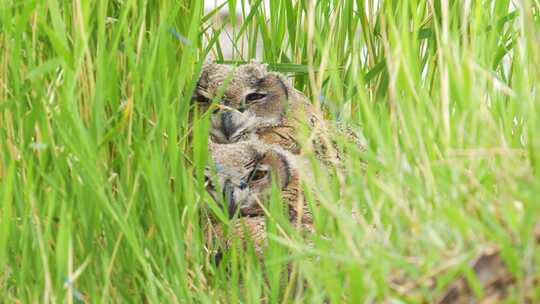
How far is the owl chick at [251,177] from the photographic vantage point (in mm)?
2973

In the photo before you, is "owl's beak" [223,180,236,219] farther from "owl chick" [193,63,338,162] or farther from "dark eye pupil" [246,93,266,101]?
"dark eye pupil" [246,93,266,101]

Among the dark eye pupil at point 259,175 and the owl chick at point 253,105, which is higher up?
the owl chick at point 253,105

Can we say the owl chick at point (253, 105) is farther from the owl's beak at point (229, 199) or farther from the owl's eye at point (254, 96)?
the owl's beak at point (229, 199)

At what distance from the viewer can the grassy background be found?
1.59 m

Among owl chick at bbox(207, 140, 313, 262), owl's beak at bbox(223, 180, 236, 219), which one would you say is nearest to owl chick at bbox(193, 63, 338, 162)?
owl chick at bbox(207, 140, 313, 262)

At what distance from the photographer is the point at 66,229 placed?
214 centimetres

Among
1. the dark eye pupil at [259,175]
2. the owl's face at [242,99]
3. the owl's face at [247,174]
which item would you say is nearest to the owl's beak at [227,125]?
the owl's face at [242,99]

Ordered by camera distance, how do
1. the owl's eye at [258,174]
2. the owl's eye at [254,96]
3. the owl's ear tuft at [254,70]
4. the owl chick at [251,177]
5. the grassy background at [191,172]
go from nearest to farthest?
the grassy background at [191,172] → the owl chick at [251,177] → the owl's eye at [258,174] → the owl's ear tuft at [254,70] → the owl's eye at [254,96]

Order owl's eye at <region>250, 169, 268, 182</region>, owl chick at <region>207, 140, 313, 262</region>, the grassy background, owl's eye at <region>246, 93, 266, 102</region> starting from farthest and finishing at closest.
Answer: owl's eye at <region>246, 93, 266, 102</region>
owl's eye at <region>250, 169, 268, 182</region>
owl chick at <region>207, 140, 313, 262</region>
the grassy background

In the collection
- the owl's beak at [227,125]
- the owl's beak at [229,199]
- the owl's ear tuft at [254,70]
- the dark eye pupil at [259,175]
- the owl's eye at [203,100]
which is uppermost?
the owl's ear tuft at [254,70]

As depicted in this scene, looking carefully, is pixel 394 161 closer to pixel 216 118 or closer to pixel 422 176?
pixel 422 176

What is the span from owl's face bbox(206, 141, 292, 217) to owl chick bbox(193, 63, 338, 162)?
0.66ft

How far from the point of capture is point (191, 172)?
8.21 feet

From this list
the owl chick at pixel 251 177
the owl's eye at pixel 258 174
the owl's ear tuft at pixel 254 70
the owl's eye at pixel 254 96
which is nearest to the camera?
the owl chick at pixel 251 177
